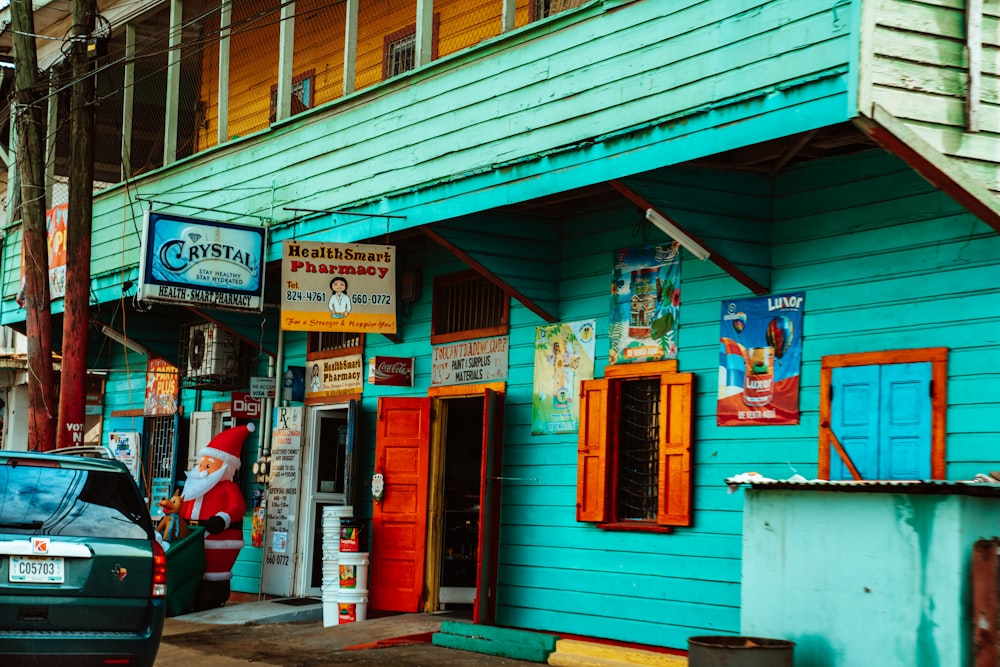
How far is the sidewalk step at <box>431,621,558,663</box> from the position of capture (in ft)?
37.7

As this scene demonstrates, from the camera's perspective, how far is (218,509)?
53.1 feet

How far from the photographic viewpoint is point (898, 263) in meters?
9.38

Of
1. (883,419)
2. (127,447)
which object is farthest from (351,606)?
(127,447)

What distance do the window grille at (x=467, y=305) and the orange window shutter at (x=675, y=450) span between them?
2667mm

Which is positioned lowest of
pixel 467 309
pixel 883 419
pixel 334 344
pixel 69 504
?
pixel 69 504

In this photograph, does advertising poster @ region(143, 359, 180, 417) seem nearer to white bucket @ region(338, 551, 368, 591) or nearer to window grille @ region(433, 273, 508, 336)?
white bucket @ region(338, 551, 368, 591)

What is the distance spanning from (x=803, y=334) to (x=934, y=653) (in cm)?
343

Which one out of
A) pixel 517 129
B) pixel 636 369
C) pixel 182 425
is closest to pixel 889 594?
pixel 636 369

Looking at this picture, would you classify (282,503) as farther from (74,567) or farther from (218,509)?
(74,567)

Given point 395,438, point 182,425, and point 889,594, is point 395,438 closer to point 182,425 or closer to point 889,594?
point 182,425

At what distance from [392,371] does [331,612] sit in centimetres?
265

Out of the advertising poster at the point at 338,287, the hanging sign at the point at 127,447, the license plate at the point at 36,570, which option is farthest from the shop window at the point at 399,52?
the license plate at the point at 36,570

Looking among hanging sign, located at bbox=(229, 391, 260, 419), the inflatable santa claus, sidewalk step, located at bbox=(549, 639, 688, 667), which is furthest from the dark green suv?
hanging sign, located at bbox=(229, 391, 260, 419)

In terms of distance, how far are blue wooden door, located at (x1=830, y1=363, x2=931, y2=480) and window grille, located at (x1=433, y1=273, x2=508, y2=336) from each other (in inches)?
176
